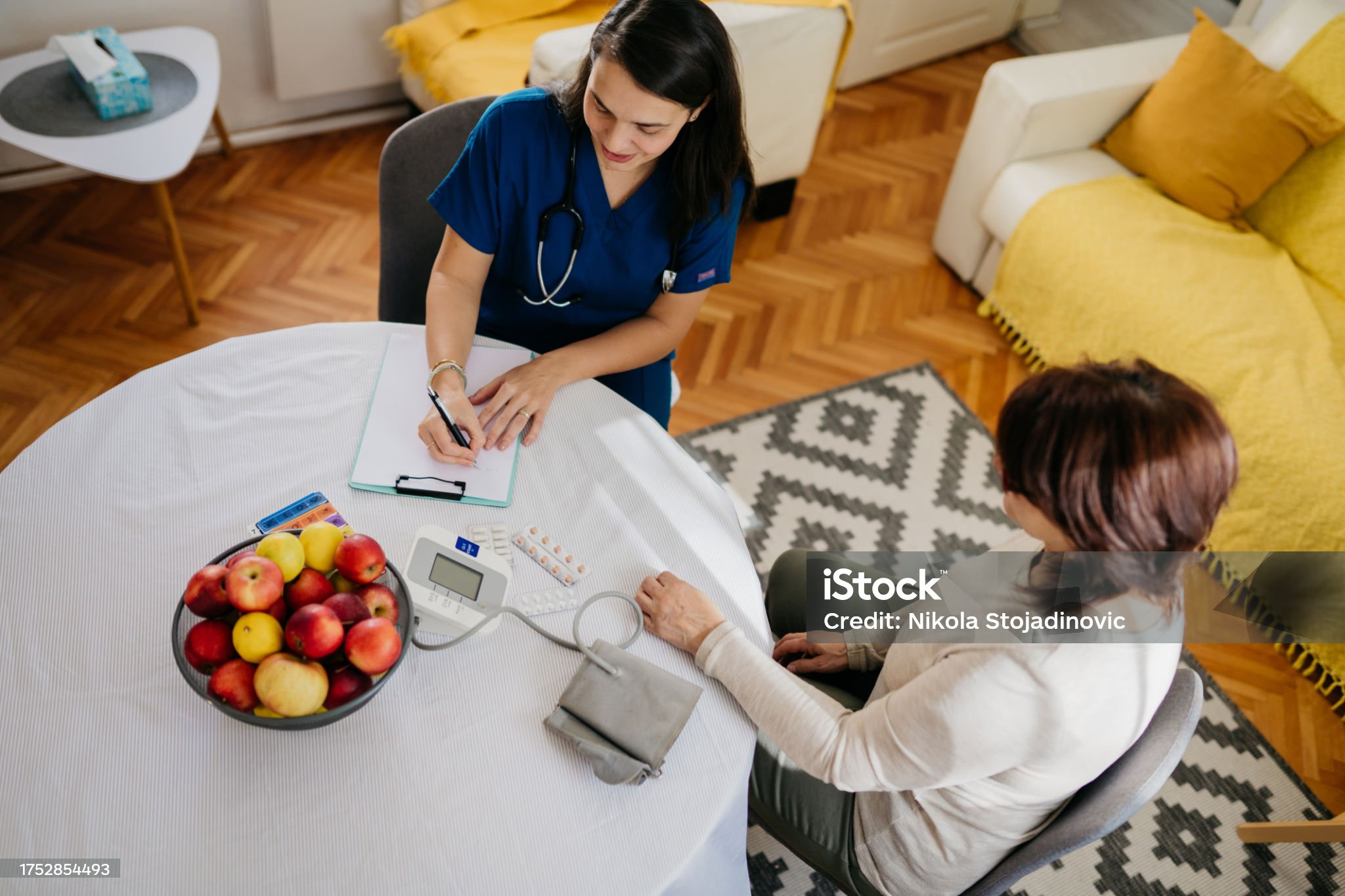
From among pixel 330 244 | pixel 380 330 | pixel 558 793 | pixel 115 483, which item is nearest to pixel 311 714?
pixel 558 793

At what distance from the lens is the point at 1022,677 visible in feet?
3.20

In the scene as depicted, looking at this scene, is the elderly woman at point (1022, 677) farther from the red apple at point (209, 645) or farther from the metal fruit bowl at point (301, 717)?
the red apple at point (209, 645)

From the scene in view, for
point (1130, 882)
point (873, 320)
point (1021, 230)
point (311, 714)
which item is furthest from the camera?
point (873, 320)

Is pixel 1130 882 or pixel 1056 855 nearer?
pixel 1056 855

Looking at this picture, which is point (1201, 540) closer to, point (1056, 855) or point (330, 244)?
point (1056, 855)

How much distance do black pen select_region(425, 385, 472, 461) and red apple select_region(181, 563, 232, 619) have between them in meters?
0.37

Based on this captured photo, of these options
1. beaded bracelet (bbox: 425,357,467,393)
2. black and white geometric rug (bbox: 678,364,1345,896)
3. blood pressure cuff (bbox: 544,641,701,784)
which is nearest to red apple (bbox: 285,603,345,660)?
blood pressure cuff (bbox: 544,641,701,784)

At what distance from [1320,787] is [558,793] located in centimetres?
177

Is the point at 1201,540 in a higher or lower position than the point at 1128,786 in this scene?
higher

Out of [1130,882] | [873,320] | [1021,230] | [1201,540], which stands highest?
[1201,540]

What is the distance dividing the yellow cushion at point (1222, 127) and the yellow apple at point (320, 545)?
7.93 ft

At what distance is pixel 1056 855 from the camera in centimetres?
107

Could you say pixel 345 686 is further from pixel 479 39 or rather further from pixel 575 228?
pixel 479 39

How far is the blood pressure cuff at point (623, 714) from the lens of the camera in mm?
1012
